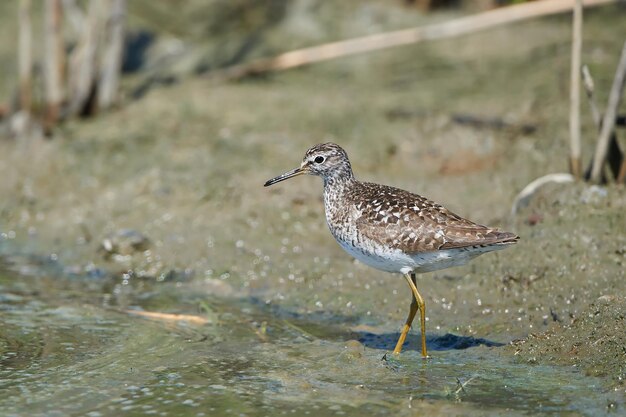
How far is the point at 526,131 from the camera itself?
9.30 m

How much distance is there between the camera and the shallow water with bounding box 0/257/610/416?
5.49 metres

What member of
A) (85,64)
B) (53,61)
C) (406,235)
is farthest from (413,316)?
(53,61)

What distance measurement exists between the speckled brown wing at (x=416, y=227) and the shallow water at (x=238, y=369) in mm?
758

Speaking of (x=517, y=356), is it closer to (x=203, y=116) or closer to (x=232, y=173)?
(x=232, y=173)

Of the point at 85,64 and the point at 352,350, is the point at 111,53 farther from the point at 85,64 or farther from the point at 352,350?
the point at 352,350

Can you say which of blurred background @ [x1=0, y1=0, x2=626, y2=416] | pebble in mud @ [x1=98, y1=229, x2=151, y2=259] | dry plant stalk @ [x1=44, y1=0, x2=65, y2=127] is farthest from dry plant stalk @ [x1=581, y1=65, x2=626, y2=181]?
dry plant stalk @ [x1=44, y1=0, x2=65, y2=127]

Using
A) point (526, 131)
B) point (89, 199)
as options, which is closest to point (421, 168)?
point (526, 131)

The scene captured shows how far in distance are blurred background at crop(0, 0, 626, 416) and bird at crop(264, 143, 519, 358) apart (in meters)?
0.59

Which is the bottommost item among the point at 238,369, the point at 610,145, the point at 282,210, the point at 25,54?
the point at 238,369

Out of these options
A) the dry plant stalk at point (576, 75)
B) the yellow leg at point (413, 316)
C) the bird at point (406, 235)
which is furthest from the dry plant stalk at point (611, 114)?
the yellow leg at point (413, 316)

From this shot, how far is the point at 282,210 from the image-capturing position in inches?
350

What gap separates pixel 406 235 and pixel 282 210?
2.77m

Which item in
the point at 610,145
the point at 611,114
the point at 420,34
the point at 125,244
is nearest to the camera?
the point at 611,114

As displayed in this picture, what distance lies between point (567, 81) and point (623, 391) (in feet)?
16.7
